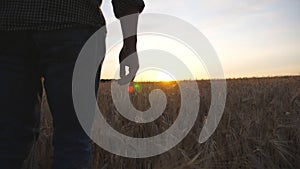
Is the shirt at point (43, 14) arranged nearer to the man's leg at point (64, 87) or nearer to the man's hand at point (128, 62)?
the man's leg at point (64, 87)

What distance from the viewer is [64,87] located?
1.34 metres

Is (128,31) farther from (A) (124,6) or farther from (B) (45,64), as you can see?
(B) (45,64)

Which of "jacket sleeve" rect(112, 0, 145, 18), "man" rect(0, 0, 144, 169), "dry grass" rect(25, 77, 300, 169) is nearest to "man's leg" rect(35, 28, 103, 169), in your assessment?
"man" rect(0, 0, 144, 169)

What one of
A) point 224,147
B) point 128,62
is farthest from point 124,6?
point 224,147

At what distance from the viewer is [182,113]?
287cm

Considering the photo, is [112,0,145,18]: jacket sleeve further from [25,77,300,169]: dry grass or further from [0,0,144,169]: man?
[25,77,300,169]: dry grass

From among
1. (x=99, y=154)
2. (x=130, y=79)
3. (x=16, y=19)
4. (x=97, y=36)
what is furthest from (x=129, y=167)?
(x=16, y=19)

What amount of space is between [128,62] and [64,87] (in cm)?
35

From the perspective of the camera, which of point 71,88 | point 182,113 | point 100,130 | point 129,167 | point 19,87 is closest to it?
point 71,88

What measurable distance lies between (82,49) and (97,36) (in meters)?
0.10

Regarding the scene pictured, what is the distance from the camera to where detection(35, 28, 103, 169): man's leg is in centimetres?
133

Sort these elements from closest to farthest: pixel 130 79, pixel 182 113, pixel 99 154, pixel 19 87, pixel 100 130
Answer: pixel 19 87, pixel 130 79, pixel 99 154, pixel 100 130, pixel 182 113

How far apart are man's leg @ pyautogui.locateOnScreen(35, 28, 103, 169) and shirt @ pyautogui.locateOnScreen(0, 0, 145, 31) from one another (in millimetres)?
29

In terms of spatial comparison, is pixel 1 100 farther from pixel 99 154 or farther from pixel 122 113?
pixel 122 113
